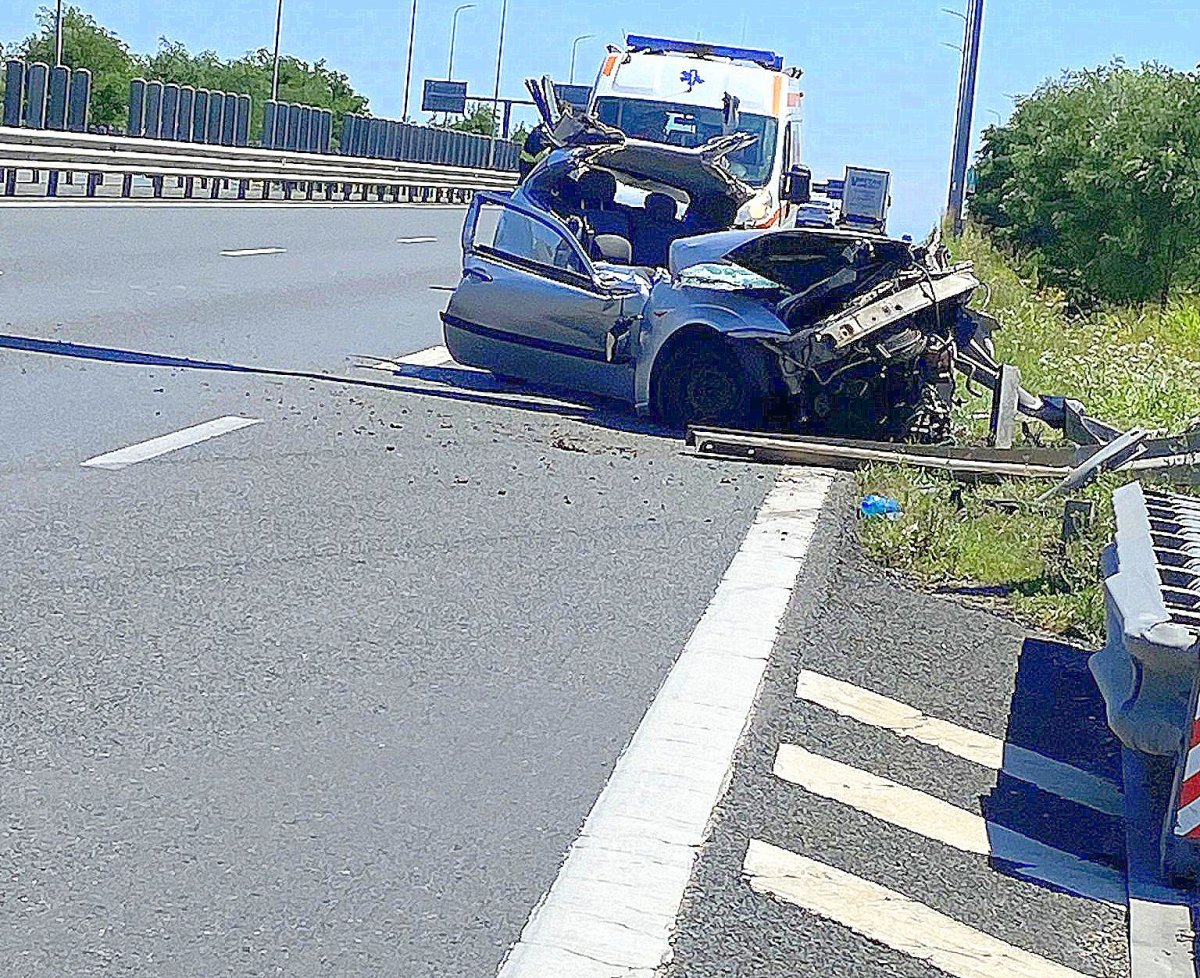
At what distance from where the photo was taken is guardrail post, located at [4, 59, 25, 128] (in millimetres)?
31500

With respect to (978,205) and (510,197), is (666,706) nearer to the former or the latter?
(510,197)

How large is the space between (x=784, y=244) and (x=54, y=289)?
7258mm

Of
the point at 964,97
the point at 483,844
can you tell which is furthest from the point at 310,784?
the point at 964,97

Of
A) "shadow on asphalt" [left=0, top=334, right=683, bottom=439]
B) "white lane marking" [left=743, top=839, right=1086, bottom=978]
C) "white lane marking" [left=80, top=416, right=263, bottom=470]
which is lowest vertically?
"white lane marking" [left=743, top=839, right=1086, bottom=978]

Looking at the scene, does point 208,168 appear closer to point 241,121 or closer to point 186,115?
point 186,115

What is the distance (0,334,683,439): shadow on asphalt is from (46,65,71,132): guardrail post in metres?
21.1

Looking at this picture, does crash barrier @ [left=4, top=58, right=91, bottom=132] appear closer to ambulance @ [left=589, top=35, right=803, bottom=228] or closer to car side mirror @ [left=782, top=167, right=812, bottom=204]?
ambulance @ [left=589, top=35, right=803, bottom=228]

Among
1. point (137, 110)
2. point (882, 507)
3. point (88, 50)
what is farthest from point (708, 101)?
point (88, 50)

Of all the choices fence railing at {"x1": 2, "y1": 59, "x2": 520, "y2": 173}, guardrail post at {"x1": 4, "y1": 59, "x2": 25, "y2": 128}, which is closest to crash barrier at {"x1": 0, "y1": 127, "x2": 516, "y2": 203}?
fence railing at {"x1": 2, "y1": 59, "x2": 520, "y2": 173}

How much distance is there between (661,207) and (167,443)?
645 centimetres

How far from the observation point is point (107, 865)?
424 centimetres

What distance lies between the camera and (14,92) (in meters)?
31.9

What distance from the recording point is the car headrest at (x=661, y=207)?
15.0 m

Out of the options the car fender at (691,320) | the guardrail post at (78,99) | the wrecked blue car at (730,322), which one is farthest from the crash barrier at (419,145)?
the car fender at (691,320)
